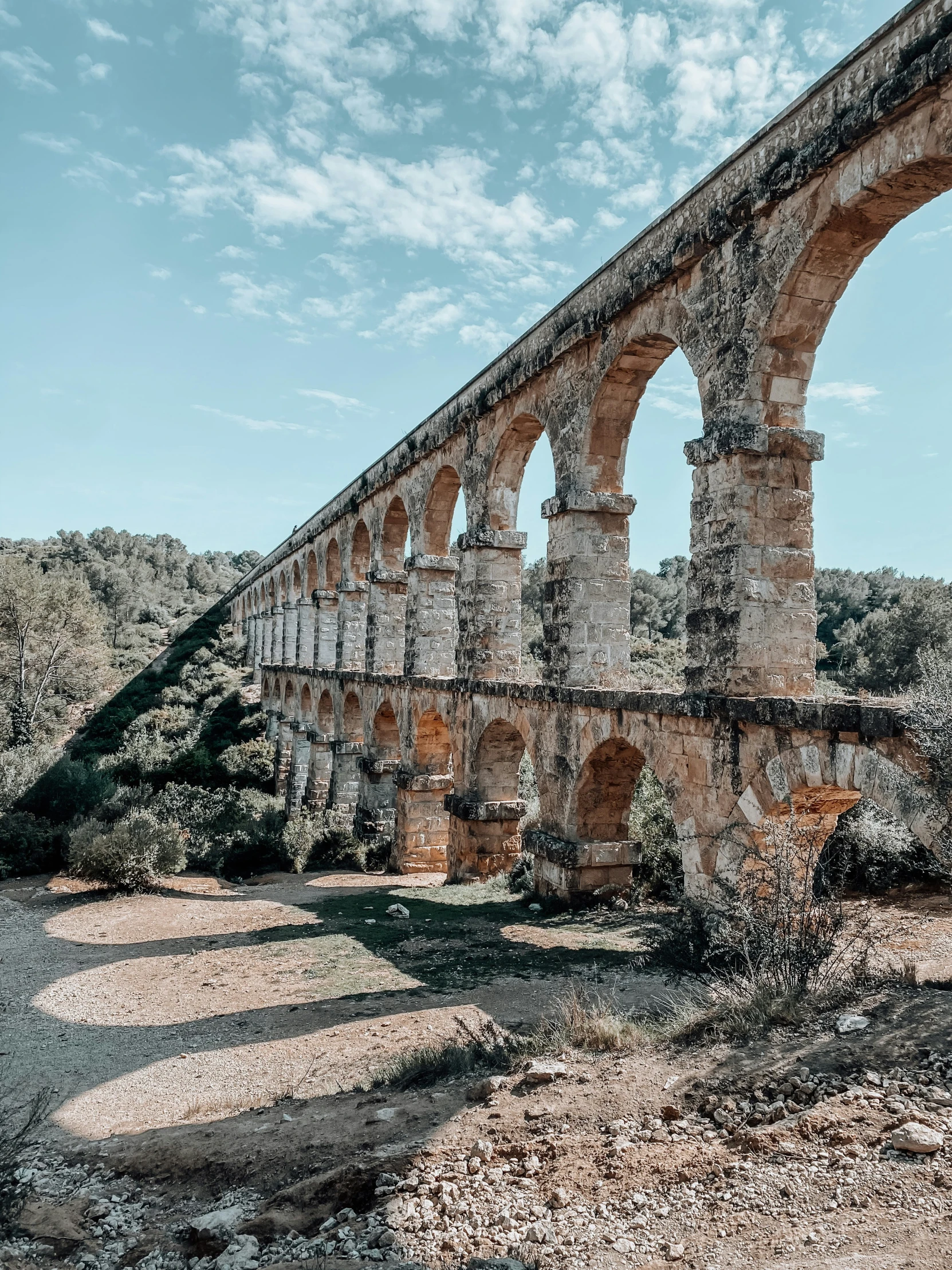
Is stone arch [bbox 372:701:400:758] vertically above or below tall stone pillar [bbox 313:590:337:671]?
below

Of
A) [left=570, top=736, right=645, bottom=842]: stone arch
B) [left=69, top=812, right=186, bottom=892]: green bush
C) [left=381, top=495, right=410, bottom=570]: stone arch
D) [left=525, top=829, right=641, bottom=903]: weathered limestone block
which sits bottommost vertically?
[left=69, top=812, right=186, bottom=892]: green bush

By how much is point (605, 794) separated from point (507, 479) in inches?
179

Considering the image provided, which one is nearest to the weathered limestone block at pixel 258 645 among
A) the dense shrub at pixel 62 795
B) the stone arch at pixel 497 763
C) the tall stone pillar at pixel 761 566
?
the dense shrub at pixel 62 795

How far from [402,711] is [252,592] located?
23516 mm

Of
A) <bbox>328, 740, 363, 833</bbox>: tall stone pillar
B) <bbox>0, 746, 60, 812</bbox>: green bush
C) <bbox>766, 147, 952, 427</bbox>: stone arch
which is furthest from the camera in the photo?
<bbox>328, 740, 363, 833</bbox>: tall stone pillar

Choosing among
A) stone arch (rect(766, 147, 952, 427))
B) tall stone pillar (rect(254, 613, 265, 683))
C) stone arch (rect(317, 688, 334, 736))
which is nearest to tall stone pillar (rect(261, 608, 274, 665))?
tall stone pillar (rect(254, 613, 265, 683))

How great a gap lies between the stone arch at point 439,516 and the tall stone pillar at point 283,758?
9.46 meters

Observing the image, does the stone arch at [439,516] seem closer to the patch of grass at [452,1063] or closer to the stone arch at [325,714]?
the stone arch at [325,714]

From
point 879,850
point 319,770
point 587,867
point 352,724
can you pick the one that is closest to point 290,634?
point 319,770

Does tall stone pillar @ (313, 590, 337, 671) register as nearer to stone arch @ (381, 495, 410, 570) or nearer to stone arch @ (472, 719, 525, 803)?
stone arch @ (381, 495, 410, 570)

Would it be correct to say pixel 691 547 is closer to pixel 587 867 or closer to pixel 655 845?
pixel 587 867

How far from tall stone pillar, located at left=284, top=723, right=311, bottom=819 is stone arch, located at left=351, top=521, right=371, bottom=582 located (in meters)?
3.90

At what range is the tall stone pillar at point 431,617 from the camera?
13.2m

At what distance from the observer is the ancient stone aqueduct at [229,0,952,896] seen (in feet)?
17.3
